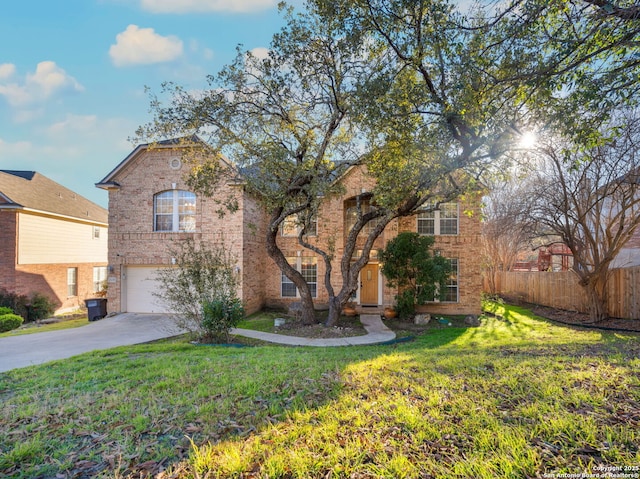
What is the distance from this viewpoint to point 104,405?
12.8 feet

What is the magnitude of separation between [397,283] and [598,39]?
32.7ft

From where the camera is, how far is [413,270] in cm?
1323

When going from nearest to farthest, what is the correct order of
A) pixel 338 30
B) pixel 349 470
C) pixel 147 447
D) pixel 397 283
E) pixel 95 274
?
pixel 349 470 → pixel 147 447 → pixel 338 30 → pixel 397 283 → pixel 95 274

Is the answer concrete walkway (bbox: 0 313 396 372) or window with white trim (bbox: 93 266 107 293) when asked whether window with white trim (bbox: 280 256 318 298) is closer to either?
concrete walkway (bbox: 0 313 396 372)

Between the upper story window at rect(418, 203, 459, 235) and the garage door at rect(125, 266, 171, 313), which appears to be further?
the upper story window at rect(418, 203, 459, 235)

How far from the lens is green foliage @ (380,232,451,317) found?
1270cm

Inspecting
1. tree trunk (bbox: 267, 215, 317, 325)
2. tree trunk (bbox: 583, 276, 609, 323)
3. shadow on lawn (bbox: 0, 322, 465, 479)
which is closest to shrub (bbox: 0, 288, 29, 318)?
shadow on lawn (bbox: 0, 322, 465, 479)

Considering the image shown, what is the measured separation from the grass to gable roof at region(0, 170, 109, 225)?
14.6m

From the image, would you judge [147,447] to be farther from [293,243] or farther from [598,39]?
[293,243]

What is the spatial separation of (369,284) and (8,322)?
15.1 m

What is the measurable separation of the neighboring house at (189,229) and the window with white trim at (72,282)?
677 cm

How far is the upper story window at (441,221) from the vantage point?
15141 mm

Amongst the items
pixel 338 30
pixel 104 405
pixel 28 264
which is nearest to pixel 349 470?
pixel 104 405

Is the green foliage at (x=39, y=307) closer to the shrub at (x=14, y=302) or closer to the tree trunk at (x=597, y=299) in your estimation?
the shrub at (x=14, y=302)
